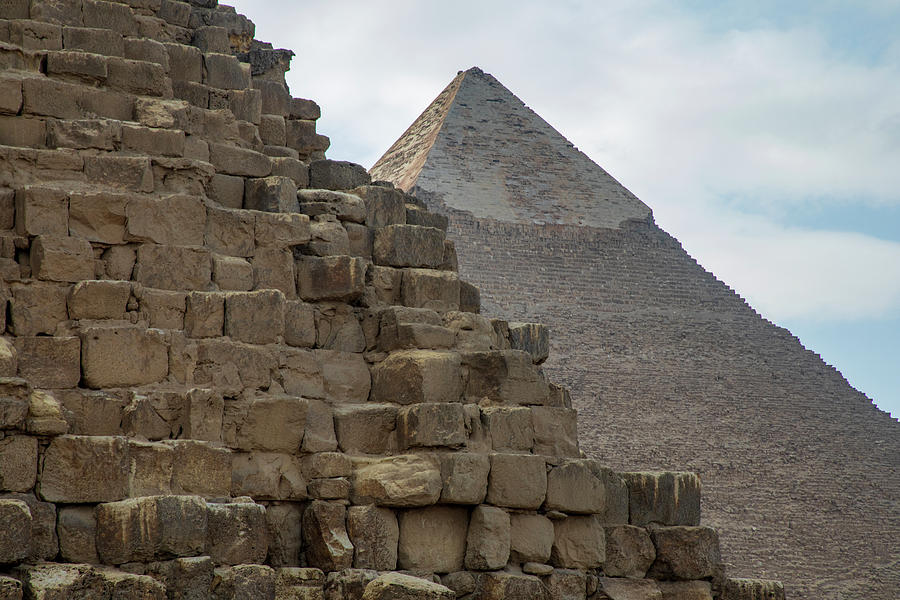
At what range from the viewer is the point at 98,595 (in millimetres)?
7270

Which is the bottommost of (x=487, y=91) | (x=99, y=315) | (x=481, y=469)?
(x=481, y=469)

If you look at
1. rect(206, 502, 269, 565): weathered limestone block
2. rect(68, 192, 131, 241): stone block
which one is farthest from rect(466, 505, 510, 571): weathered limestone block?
rect(68, 192, 131, 241): stone block

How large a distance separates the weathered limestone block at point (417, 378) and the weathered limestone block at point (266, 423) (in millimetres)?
564

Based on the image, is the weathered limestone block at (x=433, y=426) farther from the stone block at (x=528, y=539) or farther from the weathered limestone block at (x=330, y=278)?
the weathered limestone block at (x=330, y=278)

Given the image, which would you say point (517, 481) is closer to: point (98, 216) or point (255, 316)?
point (255, 316)

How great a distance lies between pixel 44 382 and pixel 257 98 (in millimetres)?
2652

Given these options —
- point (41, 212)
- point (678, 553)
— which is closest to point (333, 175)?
point (41, 212)

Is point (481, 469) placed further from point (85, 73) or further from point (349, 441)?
point (85, 73)

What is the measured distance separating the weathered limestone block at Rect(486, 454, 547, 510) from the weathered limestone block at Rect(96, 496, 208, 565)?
5.71 feet

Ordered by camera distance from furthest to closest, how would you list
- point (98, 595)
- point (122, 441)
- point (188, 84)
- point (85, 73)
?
point (188, 84)
point (85, 73)
point (122, 441)
point (98, 595)

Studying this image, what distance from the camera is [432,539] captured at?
866 cm

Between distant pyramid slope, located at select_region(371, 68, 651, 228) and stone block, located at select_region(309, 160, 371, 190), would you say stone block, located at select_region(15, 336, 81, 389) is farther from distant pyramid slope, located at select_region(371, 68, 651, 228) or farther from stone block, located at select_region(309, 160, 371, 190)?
distant pyramid slope, located at select_region(371, 68, 651, 228)

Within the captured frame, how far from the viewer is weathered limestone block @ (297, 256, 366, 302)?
9.14 meters

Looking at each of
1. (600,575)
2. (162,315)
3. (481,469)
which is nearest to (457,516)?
(481,469)
